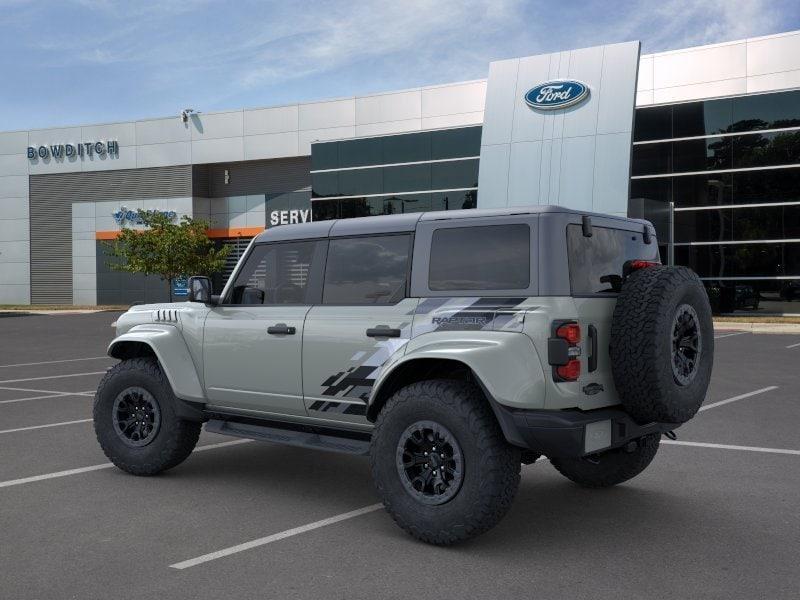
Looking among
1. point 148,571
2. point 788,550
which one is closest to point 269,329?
point 148,571

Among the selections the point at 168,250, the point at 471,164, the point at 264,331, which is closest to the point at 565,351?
the point at 264,331

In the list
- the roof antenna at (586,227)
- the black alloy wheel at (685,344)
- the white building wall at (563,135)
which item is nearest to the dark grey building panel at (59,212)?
the white building wall at (563,135)

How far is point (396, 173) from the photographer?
3700 cm

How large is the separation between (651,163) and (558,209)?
2859cm

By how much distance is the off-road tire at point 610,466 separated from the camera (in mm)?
5848

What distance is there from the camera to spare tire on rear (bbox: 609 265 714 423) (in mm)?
4691

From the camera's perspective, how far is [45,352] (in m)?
18.4

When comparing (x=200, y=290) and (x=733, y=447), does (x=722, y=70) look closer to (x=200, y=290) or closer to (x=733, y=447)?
(x=733, y=447)

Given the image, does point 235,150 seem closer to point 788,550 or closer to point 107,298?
point 107,298

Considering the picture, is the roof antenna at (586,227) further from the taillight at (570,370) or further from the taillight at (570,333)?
the taillight at (570,370)

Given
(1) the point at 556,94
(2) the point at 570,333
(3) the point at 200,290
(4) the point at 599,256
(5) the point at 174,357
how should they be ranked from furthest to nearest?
(1) the point at 556,94 → (5) the point at 174,357 → (3) the point at 200,290 → (4) the point at 599,256 → (2) the point at 570,333

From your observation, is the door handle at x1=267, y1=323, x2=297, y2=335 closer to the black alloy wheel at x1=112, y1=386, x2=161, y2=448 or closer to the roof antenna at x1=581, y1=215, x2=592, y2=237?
the black alloy wheel at x1=112, y1=386, x2=161, y2=448

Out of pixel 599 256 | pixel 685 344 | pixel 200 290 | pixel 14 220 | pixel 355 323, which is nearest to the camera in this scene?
pixel 685 344

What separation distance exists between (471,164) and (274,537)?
103 feet
